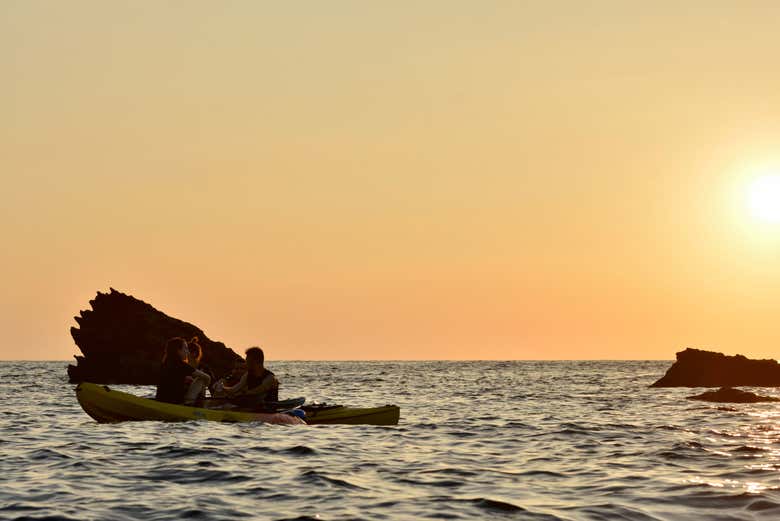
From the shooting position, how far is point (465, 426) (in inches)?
1065

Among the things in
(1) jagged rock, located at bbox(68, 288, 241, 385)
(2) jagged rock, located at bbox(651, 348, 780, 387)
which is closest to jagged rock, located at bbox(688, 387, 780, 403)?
(2) jagged rock, located at bbox(651, 348, 780, 387)

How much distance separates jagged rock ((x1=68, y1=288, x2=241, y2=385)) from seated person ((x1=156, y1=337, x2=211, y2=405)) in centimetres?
5173

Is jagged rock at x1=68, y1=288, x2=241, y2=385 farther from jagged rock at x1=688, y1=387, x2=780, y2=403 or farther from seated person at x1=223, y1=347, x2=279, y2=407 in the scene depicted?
seated person at x1=223, y1=347, x2=279, y2=407

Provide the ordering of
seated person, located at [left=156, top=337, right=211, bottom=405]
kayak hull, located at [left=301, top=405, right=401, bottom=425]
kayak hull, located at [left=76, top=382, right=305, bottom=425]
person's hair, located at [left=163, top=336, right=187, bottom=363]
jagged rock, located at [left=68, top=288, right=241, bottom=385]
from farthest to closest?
jagged rock, located at [left=68, top=288, right=241, bottom=385] → kayak hull, located at [left=301, top=405, right=401, bottom=425] → kayak hull, located at [left=76, top=382, right=305, bottom=425] → seated person, located at [left=156, top=337, right=211, bottom=405] → person's hair, located at [left=163, top=336, right=187, bottom=363]

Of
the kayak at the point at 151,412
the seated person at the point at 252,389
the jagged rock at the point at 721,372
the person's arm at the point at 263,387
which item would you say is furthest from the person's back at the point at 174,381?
the jagged rock at the point at 721,372

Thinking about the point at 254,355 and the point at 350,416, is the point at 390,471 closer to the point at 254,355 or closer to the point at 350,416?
the point at 254,355

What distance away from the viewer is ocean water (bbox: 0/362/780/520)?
1259cm

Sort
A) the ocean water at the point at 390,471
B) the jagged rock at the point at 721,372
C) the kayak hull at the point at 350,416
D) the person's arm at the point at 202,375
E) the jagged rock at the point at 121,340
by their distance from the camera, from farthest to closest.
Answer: the jagged rock at the point at 121,340 < the jagged rock at the point at 721,372 < the kayak hull at the point at 350,416 < the person's arm at the point at 202,375 < the ocean water at the point at 390,471

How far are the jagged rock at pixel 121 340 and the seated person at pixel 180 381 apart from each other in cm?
5173

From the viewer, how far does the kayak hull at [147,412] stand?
2417 centimetres

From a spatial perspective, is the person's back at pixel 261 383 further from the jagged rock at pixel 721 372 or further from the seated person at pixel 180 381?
the jagged rock at pixel 721 372

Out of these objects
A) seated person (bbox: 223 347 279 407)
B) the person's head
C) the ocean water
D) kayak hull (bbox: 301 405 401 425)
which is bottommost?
the ocean water

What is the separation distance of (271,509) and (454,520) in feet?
7.66

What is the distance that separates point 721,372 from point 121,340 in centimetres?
4381
